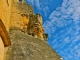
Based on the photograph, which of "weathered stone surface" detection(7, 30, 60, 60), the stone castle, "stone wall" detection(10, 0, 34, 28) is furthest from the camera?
"stone wall" detection(10, 0, 34, 28)

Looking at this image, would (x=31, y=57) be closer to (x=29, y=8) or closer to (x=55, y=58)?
(x=55, y=58)

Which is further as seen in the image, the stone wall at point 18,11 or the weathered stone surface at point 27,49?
the stone wall at point 18,11

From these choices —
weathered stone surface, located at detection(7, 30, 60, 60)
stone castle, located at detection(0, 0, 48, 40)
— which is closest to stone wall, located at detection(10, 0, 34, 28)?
stone castle, located at detection(0, 0, 48, 40)

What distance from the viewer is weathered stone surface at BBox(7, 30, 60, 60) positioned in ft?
39.5

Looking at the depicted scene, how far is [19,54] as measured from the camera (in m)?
12.1

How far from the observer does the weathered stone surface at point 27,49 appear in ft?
39.5

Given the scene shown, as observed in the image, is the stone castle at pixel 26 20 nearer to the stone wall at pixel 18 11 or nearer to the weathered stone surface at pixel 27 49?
the stone wall at pixel 18 11

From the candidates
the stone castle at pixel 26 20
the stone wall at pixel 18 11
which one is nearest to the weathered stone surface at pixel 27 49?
the stone castle at pixel 26 20

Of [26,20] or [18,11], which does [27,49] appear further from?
[18,11]

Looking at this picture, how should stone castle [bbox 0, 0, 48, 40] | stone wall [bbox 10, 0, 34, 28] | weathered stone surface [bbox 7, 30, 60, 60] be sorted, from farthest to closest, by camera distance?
1. stone wall [bbox 10, 0, 34, 28]
2. stone castle [bbox 0, 0, 48, 40]
3. weathered stone surface [bbox 7, 30, 60, 60]

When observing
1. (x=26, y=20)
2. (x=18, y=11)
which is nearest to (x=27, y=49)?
(x=26, y=20)

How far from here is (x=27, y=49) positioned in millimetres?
12820

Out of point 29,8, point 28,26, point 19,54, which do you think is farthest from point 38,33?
point 19,54

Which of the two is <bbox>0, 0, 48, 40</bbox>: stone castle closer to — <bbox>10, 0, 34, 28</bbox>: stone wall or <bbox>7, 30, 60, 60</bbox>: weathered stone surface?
<bbox>10, 0, 34, 28</bbox>: stone wall
